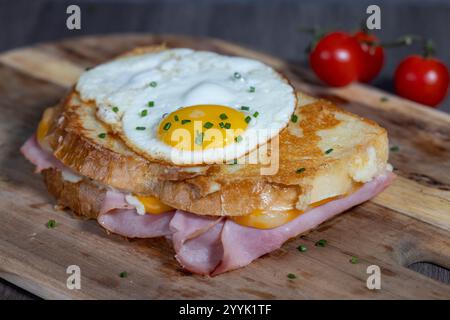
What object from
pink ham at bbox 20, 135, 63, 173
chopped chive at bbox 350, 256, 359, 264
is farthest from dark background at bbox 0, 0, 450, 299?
chopped chive at bbox 350, 256, 359, 264

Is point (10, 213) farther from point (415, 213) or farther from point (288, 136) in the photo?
point (415, 213)

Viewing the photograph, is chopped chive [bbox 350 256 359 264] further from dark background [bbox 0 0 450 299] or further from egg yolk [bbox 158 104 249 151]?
dark background [bbox 0 0 450 299]

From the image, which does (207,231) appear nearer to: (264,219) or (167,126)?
(264,219)

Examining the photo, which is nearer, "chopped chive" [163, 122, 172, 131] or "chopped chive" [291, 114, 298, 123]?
"chopped chive" [163, 122, 172, 131]

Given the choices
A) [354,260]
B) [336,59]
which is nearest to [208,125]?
[354,260]

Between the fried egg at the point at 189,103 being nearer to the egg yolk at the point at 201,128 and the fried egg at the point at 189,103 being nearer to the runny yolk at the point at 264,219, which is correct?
the egg yolk at the point at 201,128

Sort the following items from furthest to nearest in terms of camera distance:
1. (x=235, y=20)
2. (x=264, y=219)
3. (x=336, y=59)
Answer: (x=235, y=20)
(x=336, y=59)
(x=264, y=219)

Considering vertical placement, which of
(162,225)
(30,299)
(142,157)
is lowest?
(30,299)

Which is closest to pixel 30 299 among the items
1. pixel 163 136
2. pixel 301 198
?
pixel 163 136
